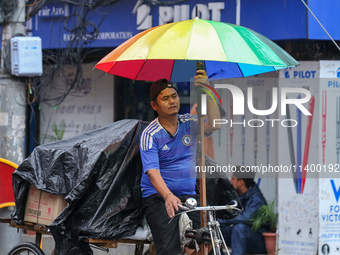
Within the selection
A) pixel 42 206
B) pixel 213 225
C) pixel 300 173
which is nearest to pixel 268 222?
pixel 300 173

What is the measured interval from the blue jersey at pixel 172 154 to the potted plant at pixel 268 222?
2882 millimetres

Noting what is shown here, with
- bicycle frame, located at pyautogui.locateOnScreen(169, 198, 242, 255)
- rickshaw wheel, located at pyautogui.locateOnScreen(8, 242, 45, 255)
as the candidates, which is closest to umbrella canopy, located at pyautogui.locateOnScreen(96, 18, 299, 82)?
bicycle frame, located at pyautogui.locateOnScreen(169, 198, 242, 255)

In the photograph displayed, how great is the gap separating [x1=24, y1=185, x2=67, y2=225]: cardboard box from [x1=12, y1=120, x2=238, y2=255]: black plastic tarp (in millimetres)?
70

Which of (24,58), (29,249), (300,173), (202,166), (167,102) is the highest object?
(24,58)

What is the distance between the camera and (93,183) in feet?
12.5

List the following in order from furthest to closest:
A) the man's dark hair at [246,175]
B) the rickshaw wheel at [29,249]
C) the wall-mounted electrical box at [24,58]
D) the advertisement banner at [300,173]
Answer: the man's dark hair at [246,175] < the advertisement banner at [300,173] < the wall-mounted electrical box at [24,58] < the rickshaw wheel at [29,249]

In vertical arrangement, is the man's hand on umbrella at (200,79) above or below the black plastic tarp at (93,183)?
above

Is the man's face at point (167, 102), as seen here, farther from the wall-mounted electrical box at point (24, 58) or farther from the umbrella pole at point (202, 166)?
the wall-mounted electrical box at point (24, 58)

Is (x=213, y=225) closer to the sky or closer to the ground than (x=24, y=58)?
closer to the ground

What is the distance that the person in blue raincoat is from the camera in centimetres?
630

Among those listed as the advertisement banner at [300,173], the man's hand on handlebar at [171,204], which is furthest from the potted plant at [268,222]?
the man's hand on handlebar at [171,204]

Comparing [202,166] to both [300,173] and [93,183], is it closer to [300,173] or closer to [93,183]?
[93,183]

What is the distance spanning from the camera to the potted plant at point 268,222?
6.38 m

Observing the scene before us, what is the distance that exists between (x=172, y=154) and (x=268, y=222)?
3.33 m
